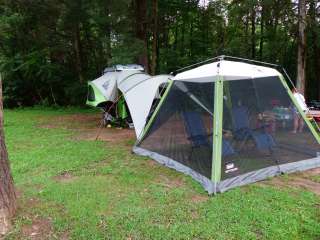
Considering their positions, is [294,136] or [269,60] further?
[269,60]

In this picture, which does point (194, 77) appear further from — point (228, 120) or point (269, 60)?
point (269, 60)

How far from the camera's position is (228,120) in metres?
4.61

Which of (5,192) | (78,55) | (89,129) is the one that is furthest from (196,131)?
(78,55)

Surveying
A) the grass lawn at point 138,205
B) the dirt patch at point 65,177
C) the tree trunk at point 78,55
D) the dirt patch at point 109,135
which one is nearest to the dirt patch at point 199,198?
the grass lawn at point 138,205

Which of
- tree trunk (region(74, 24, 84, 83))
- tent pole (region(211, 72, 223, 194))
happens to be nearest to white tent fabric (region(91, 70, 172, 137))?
tent pole (region(211, 72, 223, 194))

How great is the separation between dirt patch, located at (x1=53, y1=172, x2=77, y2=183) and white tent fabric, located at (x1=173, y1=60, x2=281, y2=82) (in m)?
2.18

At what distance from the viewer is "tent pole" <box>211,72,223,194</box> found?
4.26 metres

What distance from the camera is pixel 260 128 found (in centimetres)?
488

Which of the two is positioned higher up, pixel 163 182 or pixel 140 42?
pixel 140 42

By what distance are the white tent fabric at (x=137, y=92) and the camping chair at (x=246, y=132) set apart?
2183 millimetres

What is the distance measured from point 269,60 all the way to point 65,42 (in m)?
7.75

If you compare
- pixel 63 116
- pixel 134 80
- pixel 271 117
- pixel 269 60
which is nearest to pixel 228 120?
pixel 271 117

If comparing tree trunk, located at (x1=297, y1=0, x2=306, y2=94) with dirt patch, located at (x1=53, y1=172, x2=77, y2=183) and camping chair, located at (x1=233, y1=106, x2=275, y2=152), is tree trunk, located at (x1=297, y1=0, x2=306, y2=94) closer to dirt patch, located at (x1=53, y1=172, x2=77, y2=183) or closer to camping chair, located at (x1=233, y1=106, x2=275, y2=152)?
camping chair, located at (x1=233, y1=106, x2=275, y2=152)

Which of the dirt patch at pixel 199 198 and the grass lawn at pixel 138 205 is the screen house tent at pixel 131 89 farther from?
the dirt patch at pixel 199 198
